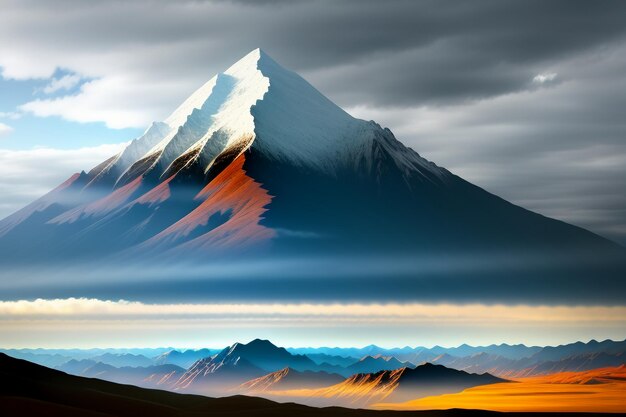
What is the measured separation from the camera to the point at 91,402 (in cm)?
17062

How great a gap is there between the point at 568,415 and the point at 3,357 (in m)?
111

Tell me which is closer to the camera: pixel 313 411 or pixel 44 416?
pixel 44 416

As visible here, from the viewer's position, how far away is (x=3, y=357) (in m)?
185

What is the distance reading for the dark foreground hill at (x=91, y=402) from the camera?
15100 centimetres

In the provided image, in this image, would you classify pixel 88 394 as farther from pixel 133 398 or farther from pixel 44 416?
pixel 44 416

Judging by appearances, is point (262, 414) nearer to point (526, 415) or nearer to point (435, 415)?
point (435, 415)

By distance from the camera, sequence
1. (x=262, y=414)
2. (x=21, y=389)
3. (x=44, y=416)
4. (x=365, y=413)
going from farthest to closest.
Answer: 1. (x=365, y=413)
2. (x=262, y=414)
3. (x=21, y=389)
4. (x=44, y=416)

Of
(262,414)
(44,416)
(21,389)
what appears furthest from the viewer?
(262,414)

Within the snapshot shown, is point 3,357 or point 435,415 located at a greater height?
point 3,357

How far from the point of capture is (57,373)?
188 m

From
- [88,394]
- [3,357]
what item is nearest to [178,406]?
[88,394]

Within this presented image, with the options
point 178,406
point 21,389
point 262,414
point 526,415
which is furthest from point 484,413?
point 21,389

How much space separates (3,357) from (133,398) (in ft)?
82.8

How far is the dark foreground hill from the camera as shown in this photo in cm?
15100
